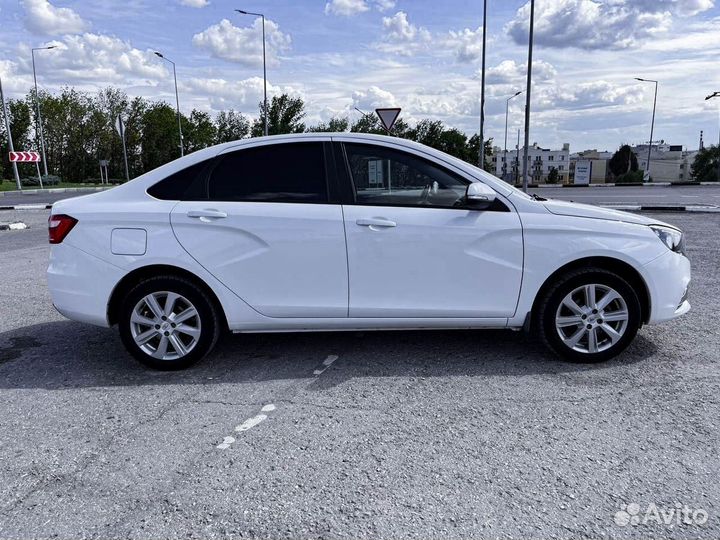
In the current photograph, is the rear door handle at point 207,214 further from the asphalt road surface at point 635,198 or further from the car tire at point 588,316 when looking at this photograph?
the asphalt road surface at point 635,198

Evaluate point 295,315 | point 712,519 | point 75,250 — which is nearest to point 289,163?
point 295,315

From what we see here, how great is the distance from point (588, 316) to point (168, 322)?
312 centimetres

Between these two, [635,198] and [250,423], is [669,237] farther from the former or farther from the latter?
[635,198]

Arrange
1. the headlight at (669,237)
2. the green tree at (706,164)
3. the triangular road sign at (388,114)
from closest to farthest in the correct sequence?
the headlight at (669,237), the triangular road sign at (388,114), the green tree at (706,164)

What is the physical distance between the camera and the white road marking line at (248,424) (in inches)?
125

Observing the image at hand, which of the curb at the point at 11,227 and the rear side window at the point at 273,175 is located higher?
the rear side window at the point at 273,175

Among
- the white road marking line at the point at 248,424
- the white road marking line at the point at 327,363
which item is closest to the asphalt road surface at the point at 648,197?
the white road marking line at the point at 327,363

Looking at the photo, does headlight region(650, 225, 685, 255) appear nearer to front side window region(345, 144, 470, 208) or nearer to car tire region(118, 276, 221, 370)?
front side window region(345, 144, 470, 208)

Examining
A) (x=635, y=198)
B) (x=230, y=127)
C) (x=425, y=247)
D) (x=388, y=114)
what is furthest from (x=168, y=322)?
(x=230, y=127)

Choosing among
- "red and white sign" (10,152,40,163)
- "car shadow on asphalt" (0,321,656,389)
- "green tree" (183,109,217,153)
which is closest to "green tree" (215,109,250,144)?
"green tree" (183,109,217,153)

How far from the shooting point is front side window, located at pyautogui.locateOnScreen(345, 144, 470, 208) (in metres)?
4.23

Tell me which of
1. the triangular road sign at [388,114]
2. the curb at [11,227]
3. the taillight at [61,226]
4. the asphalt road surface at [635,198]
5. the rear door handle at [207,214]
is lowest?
the curb at [11,227]

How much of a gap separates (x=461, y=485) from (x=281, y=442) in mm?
1028

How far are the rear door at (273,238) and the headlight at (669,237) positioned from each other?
2.38 meters
